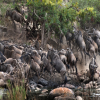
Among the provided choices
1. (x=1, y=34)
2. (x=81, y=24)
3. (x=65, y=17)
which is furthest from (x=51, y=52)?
(x=81, y=24)

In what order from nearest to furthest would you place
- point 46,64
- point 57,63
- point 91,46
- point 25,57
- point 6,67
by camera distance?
point 6,67 < point 25,57 < point 57,63 < point 46,64 < point 91,46

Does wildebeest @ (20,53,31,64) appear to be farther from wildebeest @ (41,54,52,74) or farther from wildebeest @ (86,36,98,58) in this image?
wildebeest @ (86,36,98,58)

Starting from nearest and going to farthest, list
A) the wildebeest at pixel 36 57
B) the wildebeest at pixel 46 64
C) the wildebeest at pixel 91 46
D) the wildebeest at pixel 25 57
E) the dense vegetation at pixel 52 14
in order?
the wildebeest at pixel 25 57, the wildebeest at pixel 36 57, the wildebeest at pixel 46 64, the dense vegetation at pixel 52 14, the wildebeest at pixel 91 46

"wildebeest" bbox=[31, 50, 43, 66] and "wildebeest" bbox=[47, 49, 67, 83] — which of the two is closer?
"wildebeest" bbox=[31, 50, 43, 66]

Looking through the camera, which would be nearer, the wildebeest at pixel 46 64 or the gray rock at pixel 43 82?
the gray rock at pixel 43 82

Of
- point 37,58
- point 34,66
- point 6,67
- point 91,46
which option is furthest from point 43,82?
point 91,46

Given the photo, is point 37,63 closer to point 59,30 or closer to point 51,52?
point 51,52

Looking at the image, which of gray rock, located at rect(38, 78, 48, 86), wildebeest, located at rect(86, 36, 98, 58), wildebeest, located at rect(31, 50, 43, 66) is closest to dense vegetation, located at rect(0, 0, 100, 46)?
wildebeest, located at rect(86, 36, 98, 58)

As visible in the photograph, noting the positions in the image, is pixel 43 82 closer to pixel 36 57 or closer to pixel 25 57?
pixel 36 57

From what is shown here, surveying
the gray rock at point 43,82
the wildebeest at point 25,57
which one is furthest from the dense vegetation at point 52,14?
the wildebeest at point 25,57

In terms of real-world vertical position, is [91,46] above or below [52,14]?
below

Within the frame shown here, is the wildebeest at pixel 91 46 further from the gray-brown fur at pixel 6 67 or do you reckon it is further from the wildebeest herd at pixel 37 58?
the gray-brown fur at pixel 6 67

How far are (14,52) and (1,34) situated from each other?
16.4ft

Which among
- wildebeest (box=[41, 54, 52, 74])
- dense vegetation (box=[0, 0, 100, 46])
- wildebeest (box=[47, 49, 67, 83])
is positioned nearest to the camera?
wildebeest (box=[47, 49, 67, 83])
